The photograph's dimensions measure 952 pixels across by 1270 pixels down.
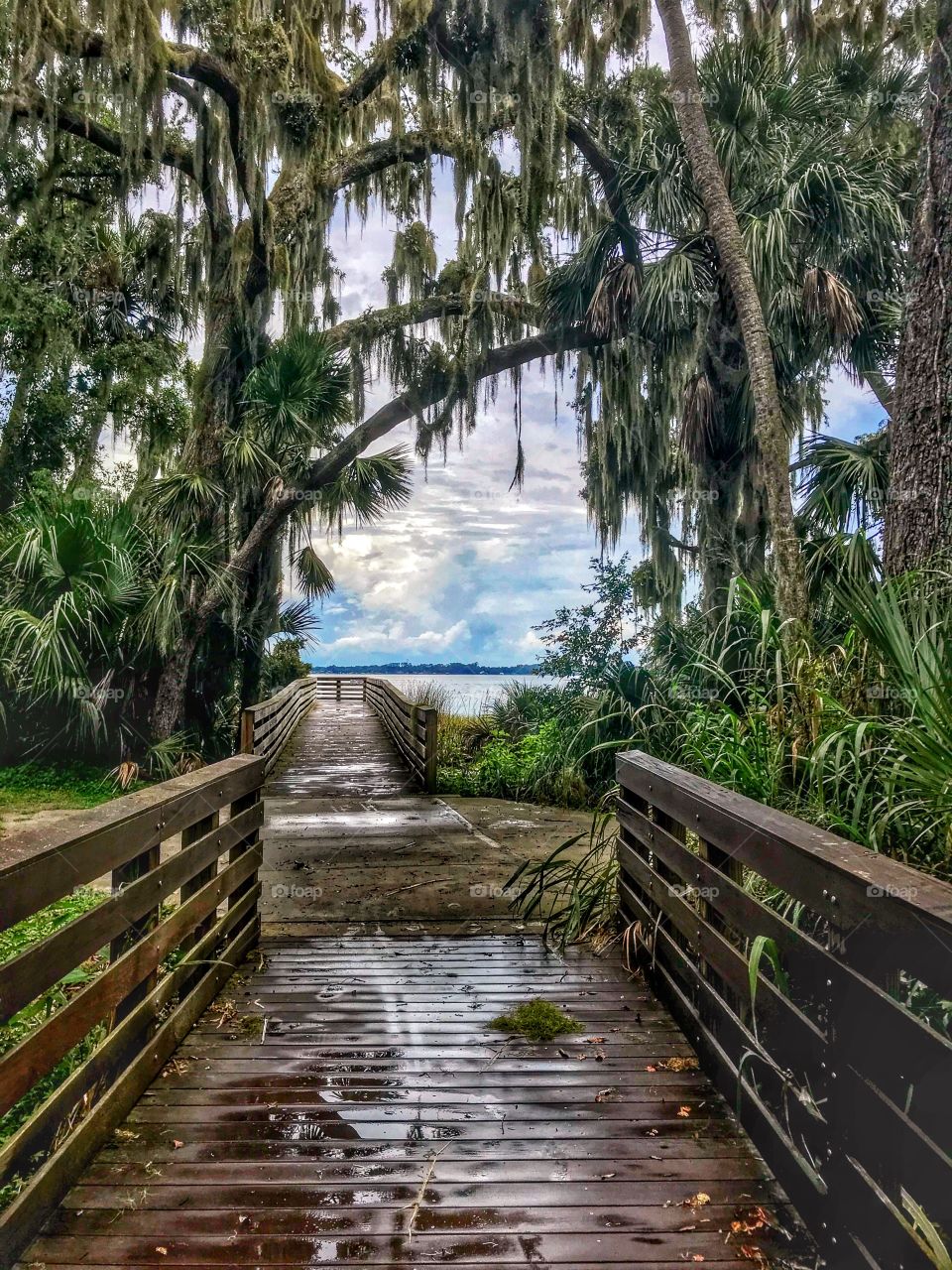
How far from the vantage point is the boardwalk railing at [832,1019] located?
57.7 inches

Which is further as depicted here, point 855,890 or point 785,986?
point 785,986

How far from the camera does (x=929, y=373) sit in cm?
375

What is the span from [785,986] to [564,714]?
780 centimetres

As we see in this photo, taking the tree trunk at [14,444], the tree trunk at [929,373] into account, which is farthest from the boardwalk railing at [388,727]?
the tree trunk at [14,444]

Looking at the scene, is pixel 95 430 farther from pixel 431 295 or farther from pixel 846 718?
pixel 846 718

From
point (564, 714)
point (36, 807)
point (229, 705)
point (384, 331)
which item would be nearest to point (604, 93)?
point (384, 331)

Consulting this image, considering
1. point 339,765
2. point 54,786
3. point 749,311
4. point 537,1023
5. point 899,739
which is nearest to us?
point 899,739

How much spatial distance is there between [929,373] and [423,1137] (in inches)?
139

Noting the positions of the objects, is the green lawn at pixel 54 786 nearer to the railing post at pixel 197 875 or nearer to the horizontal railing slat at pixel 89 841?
the railing post at pixel 197 875

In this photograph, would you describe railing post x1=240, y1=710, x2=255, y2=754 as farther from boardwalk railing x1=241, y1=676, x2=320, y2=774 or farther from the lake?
the lake

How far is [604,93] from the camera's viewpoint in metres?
10.6

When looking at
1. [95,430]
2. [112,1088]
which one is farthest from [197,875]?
[95,430]

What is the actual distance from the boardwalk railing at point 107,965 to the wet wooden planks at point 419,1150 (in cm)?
11

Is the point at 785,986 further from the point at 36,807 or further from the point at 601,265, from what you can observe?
the point at 601,265
